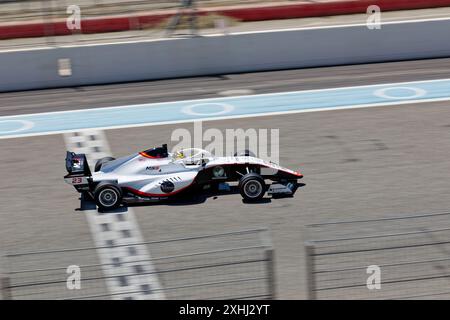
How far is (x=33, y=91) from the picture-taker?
861 inches

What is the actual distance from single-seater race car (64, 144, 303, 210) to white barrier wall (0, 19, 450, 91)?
9012mm

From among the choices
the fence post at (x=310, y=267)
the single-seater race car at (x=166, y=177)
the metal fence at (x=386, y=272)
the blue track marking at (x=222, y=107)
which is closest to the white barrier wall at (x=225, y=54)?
the blue track marking at (x=222, y=107)

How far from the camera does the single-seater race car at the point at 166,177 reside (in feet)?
43.0

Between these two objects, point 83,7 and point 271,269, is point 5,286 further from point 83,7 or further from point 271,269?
point 83,7

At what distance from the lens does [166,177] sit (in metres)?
13.3

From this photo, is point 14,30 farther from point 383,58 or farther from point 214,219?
point 214,219

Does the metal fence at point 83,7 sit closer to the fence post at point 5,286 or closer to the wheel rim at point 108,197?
the wheel rim at point 108,197

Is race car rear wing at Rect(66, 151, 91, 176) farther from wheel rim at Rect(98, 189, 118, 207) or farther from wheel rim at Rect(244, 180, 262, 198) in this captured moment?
wheel rim at Rect(244, 180, 262, 198)

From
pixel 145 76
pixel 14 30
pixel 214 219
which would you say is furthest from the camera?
pixel 14 30

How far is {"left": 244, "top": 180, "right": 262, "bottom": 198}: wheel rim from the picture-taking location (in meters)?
13.1

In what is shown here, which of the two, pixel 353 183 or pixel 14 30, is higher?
pixel 14 30
